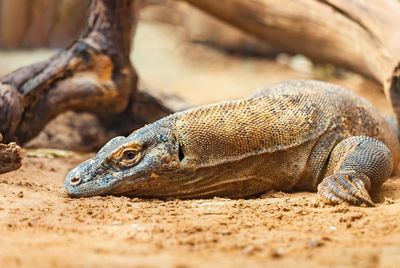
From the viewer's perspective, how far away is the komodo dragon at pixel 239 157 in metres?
4.60

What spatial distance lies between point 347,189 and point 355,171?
0.31 m

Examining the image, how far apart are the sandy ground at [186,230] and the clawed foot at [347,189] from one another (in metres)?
0.11

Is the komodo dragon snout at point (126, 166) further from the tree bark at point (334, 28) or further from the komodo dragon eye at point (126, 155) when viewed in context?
the tree bark at point (334, 28)

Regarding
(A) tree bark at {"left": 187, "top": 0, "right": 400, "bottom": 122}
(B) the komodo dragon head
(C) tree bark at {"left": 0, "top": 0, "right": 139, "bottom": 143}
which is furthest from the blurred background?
(B) the komodo dragon head

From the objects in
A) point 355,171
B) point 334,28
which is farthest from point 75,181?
point 334,28

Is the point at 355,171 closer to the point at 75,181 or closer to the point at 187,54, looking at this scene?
the point at 75,181

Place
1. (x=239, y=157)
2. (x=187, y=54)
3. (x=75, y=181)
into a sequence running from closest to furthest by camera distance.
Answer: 1. (x=75, y=181)
2. (x=239, y=157)
3. (x=187, y=54)

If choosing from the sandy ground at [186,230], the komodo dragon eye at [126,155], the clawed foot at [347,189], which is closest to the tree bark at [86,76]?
the sandy ground at [186,230]

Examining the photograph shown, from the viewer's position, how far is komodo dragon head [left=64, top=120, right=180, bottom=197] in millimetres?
4582

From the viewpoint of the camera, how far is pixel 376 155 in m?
4.80

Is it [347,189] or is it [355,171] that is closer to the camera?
[347,189]

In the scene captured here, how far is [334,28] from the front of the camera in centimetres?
686

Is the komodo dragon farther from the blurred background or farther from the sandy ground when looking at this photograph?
the blurred background

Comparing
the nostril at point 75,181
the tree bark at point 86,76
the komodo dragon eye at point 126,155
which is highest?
the tree bark at point 86,76
